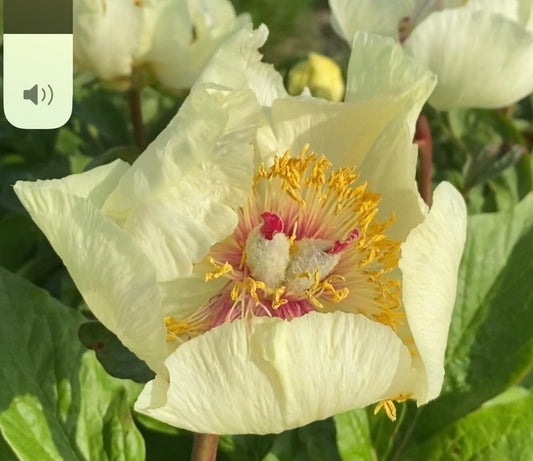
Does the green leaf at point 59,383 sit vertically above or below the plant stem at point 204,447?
below

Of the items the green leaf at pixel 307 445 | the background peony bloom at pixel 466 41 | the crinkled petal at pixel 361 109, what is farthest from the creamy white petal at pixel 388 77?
the green leaf at pixel 307 445

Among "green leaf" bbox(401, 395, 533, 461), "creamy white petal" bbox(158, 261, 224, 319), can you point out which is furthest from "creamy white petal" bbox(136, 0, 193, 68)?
"green leaf" bbox(401, 395, 533, 461)

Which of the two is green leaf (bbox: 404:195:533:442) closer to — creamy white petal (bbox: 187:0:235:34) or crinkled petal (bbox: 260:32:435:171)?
crinkled petal (bbox: 260:32:435:171)

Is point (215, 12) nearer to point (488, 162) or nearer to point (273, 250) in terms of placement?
point (488, 162)

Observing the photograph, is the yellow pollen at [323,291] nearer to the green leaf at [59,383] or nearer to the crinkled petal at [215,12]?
the green leaf at [59,383]

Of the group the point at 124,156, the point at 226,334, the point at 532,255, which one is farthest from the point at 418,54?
the point at 226,334

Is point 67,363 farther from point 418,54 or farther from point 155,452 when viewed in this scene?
point 418,54

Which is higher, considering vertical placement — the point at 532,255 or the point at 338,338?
the point at 338,338
